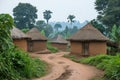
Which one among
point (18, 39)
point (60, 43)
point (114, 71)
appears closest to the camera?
point (114, 71)

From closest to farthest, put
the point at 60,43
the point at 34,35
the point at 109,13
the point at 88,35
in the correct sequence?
1. the point at 88,35
2. the point at 34,35
3. the point at 60,43
4. the point at 109,13

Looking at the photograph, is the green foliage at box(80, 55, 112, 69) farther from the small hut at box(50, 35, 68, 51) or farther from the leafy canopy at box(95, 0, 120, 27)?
the leafy canopy at box(95, 0, 120, 27)

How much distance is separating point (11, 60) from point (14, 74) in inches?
52.8

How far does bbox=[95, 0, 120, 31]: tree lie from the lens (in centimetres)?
5912

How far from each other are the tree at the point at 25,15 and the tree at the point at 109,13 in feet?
52.9

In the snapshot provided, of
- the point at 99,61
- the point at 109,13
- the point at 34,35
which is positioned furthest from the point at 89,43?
the point at 109,13

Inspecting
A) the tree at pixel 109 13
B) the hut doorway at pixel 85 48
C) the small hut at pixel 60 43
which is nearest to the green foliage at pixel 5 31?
the hut doorway at pixel 85 48

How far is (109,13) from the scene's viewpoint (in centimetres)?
6044

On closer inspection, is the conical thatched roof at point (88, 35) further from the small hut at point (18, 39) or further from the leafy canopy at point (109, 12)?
the leafy canopy at point (109, 12)

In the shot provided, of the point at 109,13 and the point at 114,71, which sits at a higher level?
the point at 109,13

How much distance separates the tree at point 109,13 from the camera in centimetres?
5912

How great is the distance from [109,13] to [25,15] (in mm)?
22674

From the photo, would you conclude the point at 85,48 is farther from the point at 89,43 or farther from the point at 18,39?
the point at 18,39

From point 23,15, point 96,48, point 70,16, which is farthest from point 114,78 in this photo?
point 70,16
